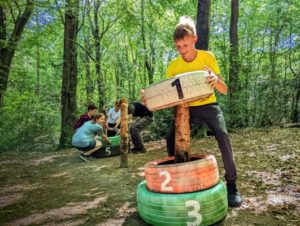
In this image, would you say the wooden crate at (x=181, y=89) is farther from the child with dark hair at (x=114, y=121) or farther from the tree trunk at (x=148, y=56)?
the tree trunk at (x=148, y=56)

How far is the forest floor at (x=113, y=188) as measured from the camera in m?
3.37

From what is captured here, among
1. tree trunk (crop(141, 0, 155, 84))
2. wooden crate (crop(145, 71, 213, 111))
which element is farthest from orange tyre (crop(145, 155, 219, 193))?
tree trunk (crop(141, 0, 155, 84))

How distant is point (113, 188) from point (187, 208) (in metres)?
2.15

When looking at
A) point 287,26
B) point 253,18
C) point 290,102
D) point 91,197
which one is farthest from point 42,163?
point 253,18

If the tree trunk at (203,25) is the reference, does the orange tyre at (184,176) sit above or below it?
below

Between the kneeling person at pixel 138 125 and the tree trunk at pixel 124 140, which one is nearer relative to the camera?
the tree trunk at pixel 124 140

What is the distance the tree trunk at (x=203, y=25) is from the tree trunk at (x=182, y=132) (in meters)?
5.68

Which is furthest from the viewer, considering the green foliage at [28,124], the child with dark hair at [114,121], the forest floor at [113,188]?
the green foliage at [28,124]

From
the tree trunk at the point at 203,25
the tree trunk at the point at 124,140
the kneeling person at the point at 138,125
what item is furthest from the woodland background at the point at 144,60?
the tree trunk at the point at 124,140

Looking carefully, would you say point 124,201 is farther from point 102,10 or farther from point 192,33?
point 102,10

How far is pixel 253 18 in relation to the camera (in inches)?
630

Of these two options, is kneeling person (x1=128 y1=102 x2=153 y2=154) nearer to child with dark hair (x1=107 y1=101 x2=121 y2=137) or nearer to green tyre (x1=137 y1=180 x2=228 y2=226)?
child with dark hair (x1=107 y1=101 x2=121 y2=137)

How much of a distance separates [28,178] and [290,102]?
1119cm

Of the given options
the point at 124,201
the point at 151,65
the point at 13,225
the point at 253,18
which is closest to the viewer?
the point at 13,225
